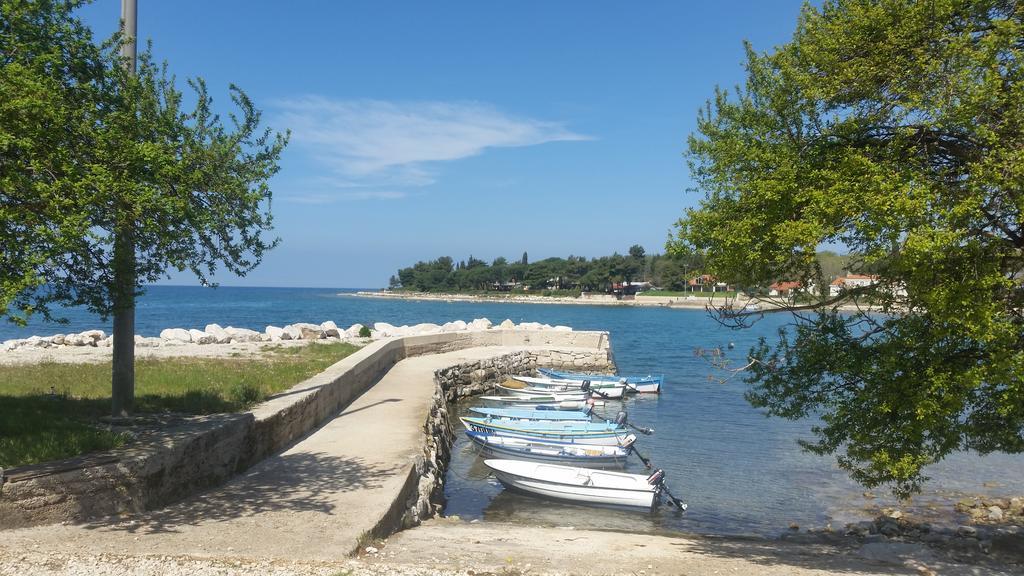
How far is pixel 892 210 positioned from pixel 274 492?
7708 mm

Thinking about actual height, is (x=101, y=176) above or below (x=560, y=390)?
above

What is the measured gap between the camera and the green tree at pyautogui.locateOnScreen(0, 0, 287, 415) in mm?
6195

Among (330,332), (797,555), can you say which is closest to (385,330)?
(330,332)

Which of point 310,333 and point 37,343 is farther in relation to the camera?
point 310,333

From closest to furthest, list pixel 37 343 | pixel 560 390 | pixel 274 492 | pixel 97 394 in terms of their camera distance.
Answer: pixel 274 492
pixel 97 394
pixel 37 343
pixel 560 390

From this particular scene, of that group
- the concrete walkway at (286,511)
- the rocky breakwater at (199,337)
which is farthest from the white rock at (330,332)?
the concrete walkway at (286,511)

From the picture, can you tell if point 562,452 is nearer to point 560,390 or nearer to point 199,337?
point 560,390

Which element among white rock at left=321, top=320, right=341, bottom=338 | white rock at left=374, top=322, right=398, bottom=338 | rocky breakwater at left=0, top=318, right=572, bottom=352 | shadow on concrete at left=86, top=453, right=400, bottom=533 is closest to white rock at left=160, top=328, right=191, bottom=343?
rocky breakwater at left=0, top=318, right=572, bottom=352

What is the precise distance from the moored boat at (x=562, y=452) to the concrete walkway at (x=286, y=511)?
→ 470cm

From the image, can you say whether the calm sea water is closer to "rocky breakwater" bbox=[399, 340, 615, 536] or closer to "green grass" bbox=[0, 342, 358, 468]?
"rocky breakwater" bbox=[399, 340, 615, 536]

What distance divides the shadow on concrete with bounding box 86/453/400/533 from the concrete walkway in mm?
11

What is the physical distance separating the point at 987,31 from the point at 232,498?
9.91 meters

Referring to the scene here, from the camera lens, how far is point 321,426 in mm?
13781

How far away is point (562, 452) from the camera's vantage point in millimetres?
17609
